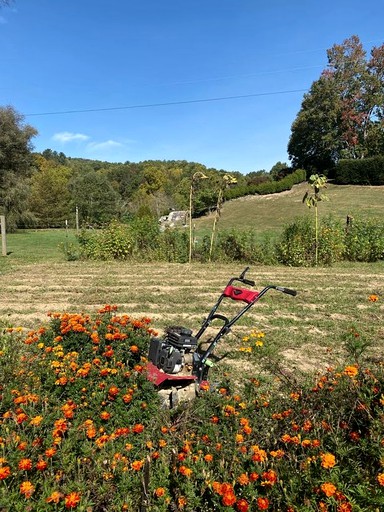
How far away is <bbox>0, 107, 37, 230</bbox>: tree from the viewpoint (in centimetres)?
2894

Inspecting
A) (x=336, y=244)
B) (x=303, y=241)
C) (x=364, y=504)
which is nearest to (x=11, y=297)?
(x=364, y=504)

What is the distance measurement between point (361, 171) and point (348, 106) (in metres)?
8.81

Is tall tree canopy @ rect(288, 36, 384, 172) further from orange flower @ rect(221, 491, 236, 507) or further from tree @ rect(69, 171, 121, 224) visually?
orange flower @ rect(221, 491, 236, 507)

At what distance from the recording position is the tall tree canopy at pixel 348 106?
37.1m

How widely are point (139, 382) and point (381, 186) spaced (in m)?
32.7

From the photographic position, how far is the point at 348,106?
37438mm

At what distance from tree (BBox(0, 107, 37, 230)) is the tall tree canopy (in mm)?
26845

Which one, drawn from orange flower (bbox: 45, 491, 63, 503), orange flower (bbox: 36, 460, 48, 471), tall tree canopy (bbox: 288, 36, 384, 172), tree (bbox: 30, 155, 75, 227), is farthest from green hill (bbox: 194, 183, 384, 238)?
orange flower (bbox: 45, 491, 63, 503)

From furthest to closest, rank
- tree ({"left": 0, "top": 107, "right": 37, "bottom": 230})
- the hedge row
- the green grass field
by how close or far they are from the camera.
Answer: the hedge row
tree ({"left": 0, "top": 107, "right": 37, "bottom": 230})
the green grass field

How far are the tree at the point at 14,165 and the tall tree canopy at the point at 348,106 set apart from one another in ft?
88.1

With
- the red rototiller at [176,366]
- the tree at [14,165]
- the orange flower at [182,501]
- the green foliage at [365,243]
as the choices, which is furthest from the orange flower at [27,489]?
the tree at [14,165]

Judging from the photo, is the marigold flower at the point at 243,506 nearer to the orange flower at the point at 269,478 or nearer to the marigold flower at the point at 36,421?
the orange flower at the point at 269,478

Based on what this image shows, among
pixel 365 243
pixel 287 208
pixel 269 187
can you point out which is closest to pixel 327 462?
pixel 365 243

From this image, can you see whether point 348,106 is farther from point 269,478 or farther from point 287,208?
point 269,478
